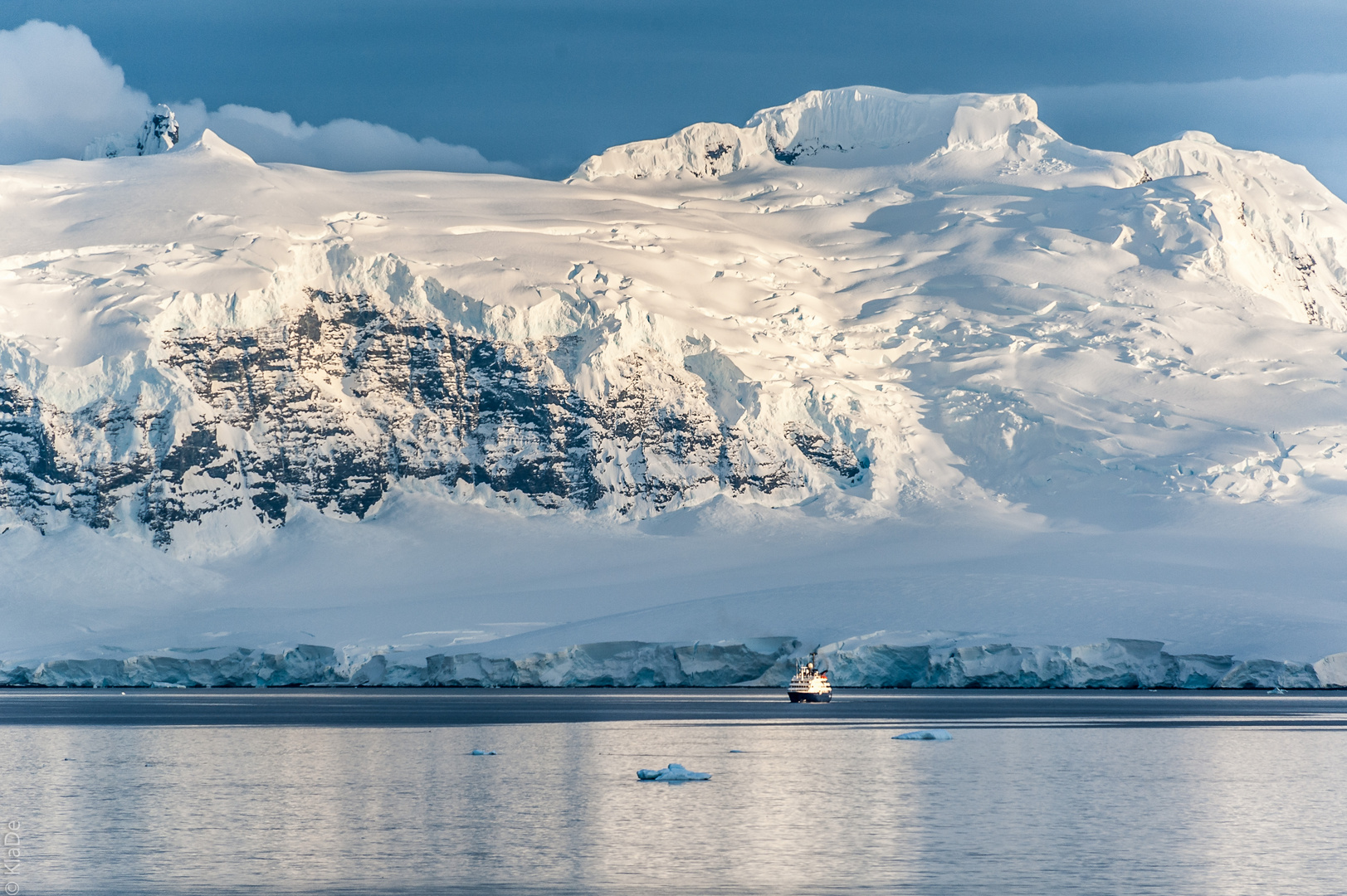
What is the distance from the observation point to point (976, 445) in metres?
176

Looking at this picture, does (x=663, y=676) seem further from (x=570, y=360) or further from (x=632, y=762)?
(x=632, y=762)

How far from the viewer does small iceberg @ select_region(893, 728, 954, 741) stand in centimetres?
6655

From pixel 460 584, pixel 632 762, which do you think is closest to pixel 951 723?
pixel 632 762

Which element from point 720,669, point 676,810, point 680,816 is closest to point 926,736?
point 676,810

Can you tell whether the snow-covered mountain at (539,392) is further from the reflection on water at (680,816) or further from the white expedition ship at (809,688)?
the reflection on water at (680,816)

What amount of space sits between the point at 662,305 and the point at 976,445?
33.9 meters

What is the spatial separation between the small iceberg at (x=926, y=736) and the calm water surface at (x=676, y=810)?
0.51 metres

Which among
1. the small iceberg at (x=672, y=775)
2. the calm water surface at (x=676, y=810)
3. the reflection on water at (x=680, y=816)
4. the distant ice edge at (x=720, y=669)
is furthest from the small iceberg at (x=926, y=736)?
the distant ice edge at (x=720, y=669)

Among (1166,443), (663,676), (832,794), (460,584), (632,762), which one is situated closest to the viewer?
(832,794)

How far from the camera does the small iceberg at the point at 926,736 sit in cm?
6655

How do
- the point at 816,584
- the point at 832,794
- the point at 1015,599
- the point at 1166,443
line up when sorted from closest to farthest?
the point at 832,794
the point at 1015,599
the point at 816,584
the point at 1166,443

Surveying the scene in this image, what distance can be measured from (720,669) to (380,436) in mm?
64019

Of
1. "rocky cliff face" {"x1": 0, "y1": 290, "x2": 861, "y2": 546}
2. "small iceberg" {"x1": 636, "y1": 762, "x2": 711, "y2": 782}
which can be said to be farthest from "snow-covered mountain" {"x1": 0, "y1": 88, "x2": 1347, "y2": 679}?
"small iceberg" {"x1": 636, "y1": 762, "x2": 711, "y2": 782}

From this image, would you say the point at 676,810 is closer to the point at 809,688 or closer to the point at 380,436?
the point at 809,688
